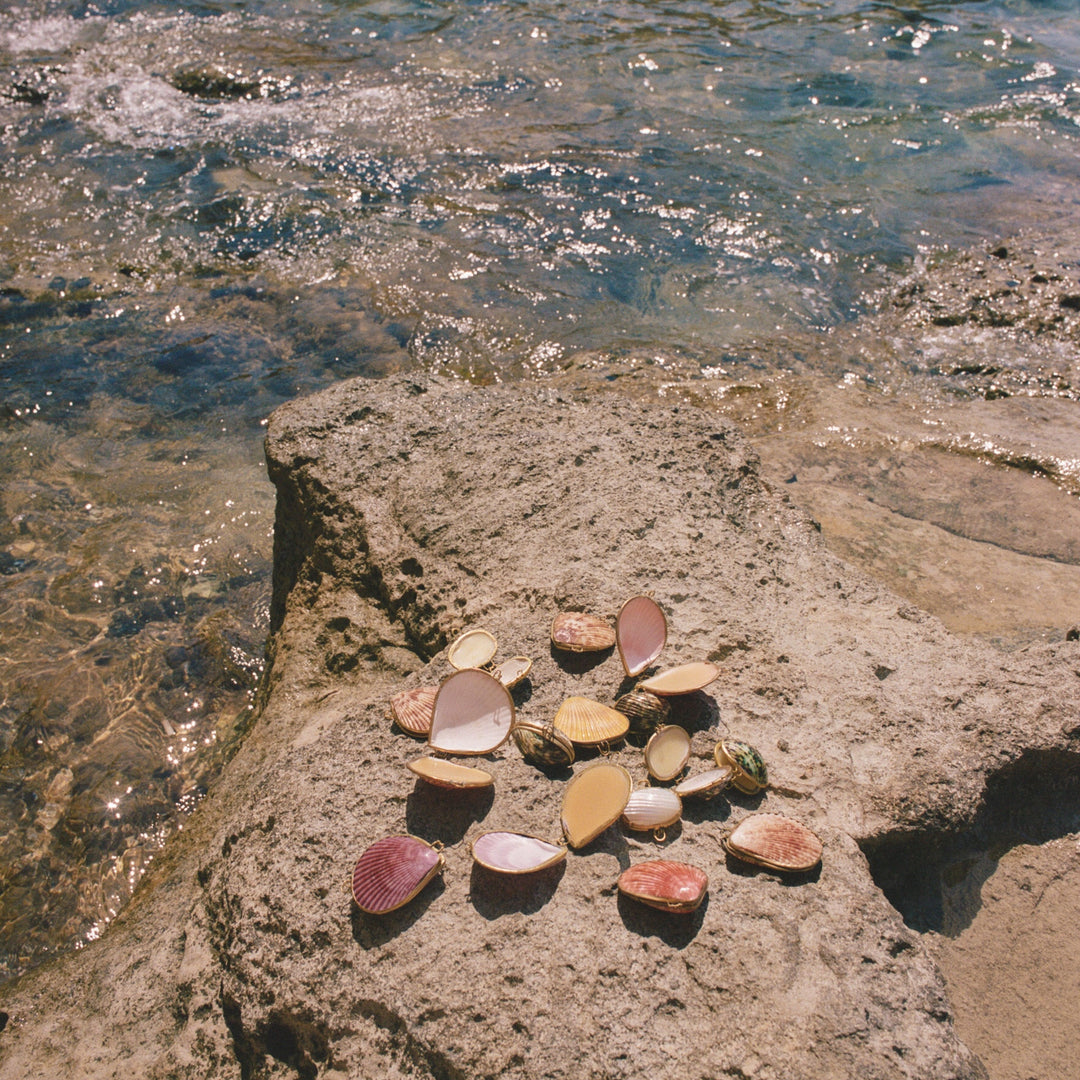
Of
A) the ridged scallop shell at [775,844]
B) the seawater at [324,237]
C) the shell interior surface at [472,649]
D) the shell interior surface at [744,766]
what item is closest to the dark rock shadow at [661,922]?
the ridged scallop shell at [775,844]

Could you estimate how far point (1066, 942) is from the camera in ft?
6.91

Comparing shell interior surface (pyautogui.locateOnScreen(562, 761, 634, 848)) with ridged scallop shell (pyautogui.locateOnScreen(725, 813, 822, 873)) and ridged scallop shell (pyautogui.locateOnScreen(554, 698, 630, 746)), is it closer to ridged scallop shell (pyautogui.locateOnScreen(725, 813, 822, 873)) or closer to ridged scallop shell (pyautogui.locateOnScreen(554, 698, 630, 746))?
ridged scallop shell (pyautogui.locateOnScreen(554, 698, 630, 746))

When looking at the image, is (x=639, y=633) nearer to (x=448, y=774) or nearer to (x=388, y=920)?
(x=448, y=774)

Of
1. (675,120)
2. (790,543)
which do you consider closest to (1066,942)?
(790,543)

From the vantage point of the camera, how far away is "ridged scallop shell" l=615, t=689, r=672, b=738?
2.15 meters

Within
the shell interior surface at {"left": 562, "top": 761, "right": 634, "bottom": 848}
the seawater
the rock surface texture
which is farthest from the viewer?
the seawater

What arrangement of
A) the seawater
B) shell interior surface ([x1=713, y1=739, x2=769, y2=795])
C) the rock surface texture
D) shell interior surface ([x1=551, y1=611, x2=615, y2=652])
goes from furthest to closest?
Result: the seawater
shell interior surface ([x1=551, y1=611, x2=615, y2=652])
shell interior surface ([x1=713, y1=739, x2=769, y2=795])
the rock surface texture

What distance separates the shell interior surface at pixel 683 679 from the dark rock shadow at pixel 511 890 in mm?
539

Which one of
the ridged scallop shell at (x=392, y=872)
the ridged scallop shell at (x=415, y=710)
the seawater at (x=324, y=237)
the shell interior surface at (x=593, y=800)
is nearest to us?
the ridged scallop shell at (x=392, y=872)

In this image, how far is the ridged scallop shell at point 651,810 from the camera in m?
1.91

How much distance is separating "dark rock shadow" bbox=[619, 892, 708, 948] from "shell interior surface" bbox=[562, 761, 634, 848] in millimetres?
158

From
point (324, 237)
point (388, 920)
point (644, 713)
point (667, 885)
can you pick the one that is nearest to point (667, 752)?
point (644, 713)

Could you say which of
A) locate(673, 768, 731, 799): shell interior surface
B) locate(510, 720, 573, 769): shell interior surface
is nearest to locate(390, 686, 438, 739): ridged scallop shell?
locate(510, 720, 573, 769): shell interior surface

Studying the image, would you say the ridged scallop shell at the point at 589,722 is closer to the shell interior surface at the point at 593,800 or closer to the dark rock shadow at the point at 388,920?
the shell interior surface at the point at 593,800
